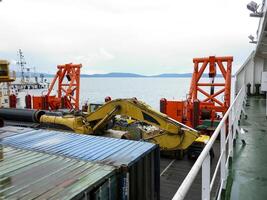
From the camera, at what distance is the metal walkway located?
139 inches

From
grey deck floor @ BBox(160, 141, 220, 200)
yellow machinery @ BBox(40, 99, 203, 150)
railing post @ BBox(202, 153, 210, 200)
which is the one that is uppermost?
railing post @ BBox(202, 153, 210, 200)

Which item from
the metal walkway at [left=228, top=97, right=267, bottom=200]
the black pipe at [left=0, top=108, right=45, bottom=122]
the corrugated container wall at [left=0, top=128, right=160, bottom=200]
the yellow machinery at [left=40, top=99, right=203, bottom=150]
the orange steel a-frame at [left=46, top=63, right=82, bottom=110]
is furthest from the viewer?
the orange steel a-frame at [left=46, top=63, right=82, bottom=110]

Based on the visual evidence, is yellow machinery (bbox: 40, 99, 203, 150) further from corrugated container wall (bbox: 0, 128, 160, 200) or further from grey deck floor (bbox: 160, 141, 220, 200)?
corrugated container wall (bbox: 0, 128, 160, 200)

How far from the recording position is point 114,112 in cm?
942

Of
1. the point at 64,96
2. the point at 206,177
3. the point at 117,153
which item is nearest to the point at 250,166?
the point at 117,153

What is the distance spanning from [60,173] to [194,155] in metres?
7.06

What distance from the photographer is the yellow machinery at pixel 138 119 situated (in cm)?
916

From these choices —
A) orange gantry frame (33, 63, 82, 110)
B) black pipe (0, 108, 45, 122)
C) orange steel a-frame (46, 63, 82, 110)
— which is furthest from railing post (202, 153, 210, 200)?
orange gantry frame (33, 63, 82, 110)

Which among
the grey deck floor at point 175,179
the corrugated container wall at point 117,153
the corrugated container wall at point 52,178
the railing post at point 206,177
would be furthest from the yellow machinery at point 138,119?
the railing post at point 206,177

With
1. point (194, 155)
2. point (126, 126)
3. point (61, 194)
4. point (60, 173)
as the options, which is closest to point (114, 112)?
point (126, 126)

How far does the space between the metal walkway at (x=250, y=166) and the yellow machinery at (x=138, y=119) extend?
92.7 inches

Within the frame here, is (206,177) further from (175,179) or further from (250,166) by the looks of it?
(175,179)

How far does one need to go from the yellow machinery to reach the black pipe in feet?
4.63

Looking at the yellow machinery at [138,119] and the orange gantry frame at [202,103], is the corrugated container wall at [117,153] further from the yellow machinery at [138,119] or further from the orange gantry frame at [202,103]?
the orange gantry frame at [202,103]
